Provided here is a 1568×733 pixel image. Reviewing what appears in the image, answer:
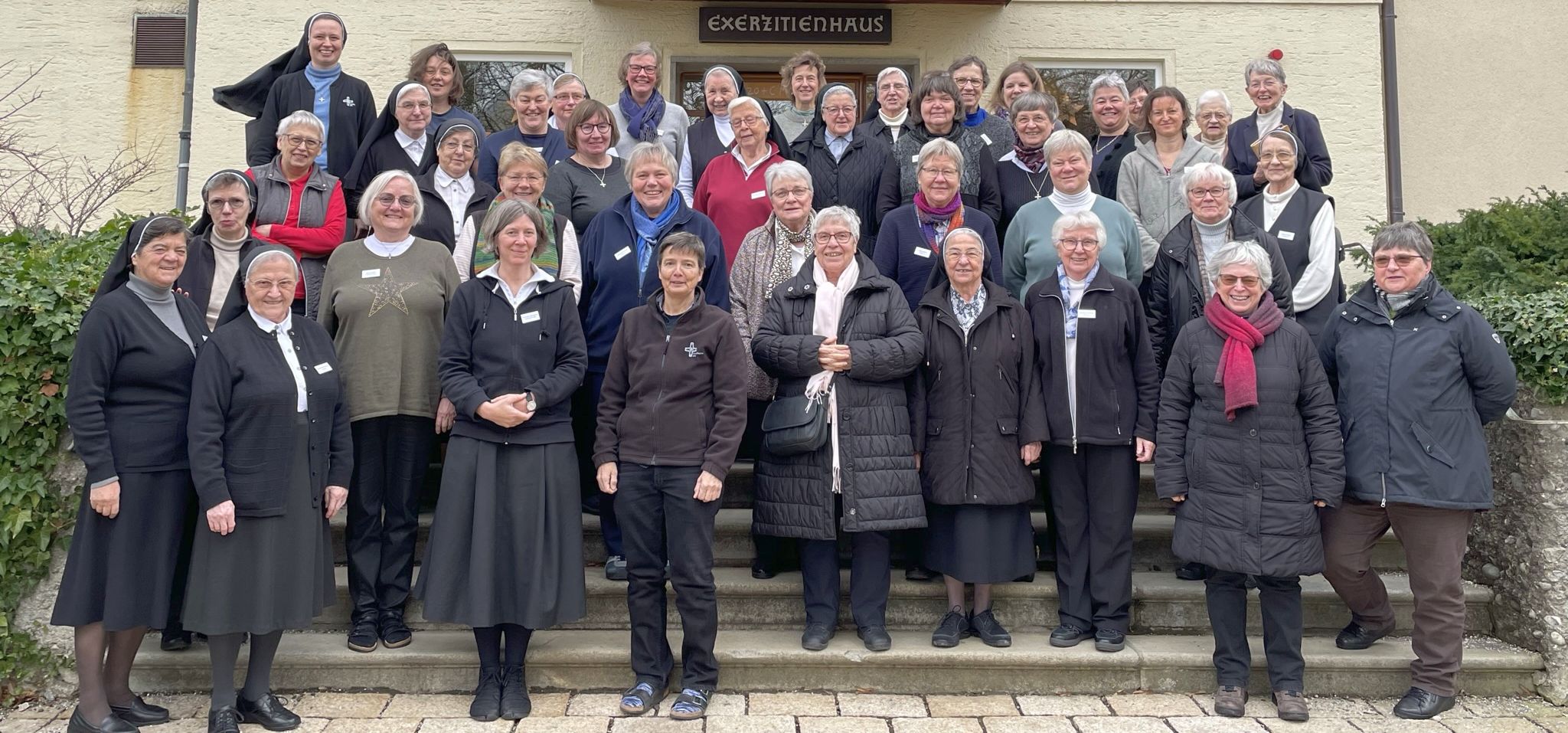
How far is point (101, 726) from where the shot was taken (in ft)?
12.6

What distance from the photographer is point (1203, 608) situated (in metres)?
4.66

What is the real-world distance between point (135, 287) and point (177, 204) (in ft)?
16.8

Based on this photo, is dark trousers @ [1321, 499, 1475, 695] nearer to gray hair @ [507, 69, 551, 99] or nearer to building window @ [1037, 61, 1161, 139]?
gray hair @ [507, 69, 551, 99]

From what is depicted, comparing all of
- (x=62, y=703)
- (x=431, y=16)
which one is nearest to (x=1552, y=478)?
(x=62, y=703)

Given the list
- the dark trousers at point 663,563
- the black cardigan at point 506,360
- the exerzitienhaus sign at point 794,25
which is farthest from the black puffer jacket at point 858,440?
the exerzitienhaus sign at point 794,25

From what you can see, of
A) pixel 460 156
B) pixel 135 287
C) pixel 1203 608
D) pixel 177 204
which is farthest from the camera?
pixel 177 204

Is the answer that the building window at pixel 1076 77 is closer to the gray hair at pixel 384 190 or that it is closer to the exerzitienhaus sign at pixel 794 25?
the exerzitienhaus sign at pixel 794 25

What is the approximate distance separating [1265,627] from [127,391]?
427 centimetres

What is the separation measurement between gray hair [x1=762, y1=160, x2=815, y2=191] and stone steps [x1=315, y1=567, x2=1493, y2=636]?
5.78ft

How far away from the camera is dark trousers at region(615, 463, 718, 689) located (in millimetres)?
4070

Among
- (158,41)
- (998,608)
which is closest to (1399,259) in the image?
(998,608)

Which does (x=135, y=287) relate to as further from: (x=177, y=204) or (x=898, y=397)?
(x=177, y=204)

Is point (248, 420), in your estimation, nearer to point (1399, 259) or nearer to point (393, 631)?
point (393, 631)

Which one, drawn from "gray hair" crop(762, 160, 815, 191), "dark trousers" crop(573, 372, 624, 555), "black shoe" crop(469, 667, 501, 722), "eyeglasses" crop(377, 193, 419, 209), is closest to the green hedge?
"eyeglasses" crop(377, 193, 419, 209)
